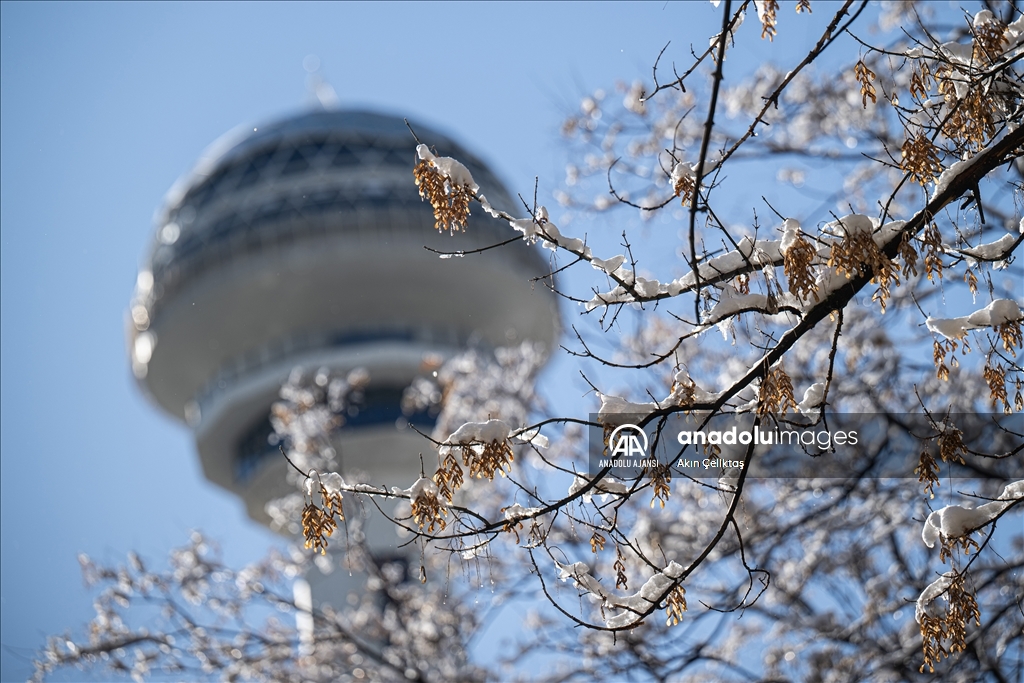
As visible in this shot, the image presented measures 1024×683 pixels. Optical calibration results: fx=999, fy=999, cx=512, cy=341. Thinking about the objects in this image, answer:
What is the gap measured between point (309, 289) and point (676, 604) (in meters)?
21.8

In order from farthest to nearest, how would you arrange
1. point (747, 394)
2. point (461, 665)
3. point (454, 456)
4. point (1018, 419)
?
point (461, 665), point (1018, 419), point (747, 394), point (454, 456)

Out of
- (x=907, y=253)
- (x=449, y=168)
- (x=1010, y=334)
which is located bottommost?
(x=1010, y=334)

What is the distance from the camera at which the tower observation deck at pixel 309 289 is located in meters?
22.9

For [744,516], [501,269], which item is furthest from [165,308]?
[744,516]

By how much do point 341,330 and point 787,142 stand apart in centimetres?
1929

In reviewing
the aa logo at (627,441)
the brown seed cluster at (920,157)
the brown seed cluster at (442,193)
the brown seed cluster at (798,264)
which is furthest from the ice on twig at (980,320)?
the brown seed cluster at (442,193)

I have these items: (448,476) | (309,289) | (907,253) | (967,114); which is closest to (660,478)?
(448,476)

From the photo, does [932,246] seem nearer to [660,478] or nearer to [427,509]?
[660,478]

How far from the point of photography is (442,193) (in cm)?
325

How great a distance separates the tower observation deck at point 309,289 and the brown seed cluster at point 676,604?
1798cm

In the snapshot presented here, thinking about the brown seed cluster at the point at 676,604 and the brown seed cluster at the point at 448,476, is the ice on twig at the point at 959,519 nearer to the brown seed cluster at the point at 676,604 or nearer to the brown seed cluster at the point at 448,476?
the brown seed cluster at the point at 676,604

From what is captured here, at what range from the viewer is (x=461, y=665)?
10781mm

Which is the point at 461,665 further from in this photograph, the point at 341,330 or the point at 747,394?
the point at 341,330

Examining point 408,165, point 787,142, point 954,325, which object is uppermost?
point 408,165
